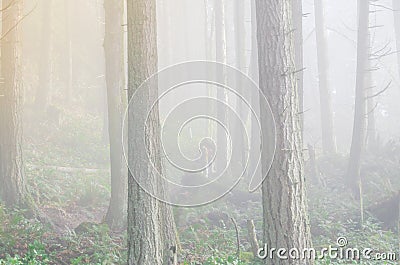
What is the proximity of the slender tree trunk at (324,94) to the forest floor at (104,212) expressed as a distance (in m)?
1.86

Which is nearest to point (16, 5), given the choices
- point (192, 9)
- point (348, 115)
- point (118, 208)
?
point (118, 208)

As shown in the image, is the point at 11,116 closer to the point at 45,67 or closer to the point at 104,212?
the point at 104,212

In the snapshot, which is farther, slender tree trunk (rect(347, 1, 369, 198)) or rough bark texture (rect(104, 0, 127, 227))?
slender tree trunk (rect(347, 1, 369, 198))

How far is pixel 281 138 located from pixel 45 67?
62.9 ft

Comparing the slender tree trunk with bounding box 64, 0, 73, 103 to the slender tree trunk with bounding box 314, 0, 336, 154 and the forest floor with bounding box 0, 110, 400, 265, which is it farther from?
the slender tree trunk with bounding box 314, 0, 336, 154

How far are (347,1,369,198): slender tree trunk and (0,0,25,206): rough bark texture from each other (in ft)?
29.3

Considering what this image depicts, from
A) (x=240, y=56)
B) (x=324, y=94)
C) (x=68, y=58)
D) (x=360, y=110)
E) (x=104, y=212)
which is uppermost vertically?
(x=68, y=58)

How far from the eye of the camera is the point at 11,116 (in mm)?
10781

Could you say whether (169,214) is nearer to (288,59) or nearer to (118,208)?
(118,208)

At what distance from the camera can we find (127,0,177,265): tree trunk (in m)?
6.53

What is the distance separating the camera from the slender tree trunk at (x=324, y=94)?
19.8 meters

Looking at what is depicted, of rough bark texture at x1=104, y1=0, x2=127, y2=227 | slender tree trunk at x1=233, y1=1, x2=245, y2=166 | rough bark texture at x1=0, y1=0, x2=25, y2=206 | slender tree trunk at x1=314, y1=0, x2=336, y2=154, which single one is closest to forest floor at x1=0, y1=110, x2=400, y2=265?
rough bark texture at x1=0, y1=0, x2=25, y2=206

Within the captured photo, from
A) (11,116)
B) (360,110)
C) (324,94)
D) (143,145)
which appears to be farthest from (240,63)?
(143,145)

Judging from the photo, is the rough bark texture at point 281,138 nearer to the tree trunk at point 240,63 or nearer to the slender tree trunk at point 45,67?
the tree trunk at point 240,63
